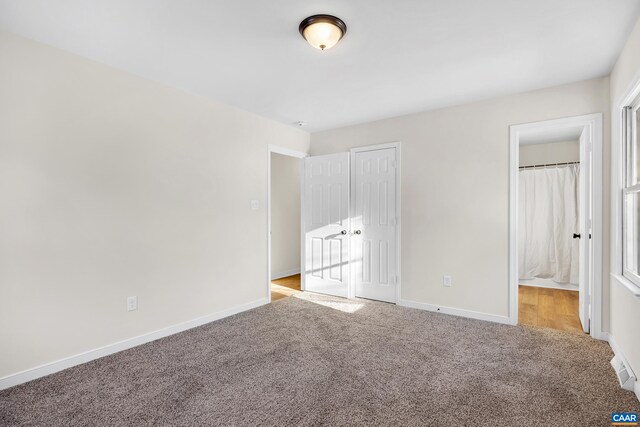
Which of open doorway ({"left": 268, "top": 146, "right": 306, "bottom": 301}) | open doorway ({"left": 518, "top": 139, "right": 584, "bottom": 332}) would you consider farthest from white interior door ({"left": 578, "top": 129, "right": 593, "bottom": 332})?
open doorway ({"left": 268, "top": 146, "right": 306, "bottom": 301})

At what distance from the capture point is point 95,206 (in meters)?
2.62

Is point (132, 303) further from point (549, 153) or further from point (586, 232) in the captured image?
point (549, 153)

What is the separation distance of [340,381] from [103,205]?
2.30 meters

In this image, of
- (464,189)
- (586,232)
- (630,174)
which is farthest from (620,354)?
(464,189)

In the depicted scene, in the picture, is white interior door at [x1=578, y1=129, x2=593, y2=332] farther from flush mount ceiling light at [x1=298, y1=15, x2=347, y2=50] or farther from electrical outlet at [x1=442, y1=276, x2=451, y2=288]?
flush mount ceiling light at [x1=298, y1=15, x2=347, y2=50]

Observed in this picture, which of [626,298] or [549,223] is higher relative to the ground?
[549,223]

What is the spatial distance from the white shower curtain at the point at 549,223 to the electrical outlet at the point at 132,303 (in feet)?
17.5

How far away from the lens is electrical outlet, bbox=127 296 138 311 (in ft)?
9.29

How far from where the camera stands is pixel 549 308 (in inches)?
155

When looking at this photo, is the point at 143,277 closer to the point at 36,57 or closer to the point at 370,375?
the point at 36,57

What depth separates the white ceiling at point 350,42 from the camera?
194 centimetres

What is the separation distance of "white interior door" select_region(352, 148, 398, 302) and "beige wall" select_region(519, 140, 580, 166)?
2.58 metres

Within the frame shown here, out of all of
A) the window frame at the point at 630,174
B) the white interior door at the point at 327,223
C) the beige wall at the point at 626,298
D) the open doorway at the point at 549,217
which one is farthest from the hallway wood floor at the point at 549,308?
the white interior door at the point at 327,223

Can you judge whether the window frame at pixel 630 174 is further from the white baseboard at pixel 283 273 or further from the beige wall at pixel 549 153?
the white baseboard at pixel 283 273
